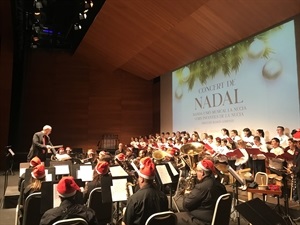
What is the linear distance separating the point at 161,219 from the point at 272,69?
7226 millimetres

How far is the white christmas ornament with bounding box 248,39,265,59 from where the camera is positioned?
8820 millimetres

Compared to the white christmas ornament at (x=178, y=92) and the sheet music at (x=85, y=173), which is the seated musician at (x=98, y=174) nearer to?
the sheet music at (x=85, y=173)

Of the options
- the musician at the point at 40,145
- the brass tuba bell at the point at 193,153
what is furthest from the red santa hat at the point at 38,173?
the musician at the point at 40,145

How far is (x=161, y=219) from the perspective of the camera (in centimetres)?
246

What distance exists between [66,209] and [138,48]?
10.8 metres

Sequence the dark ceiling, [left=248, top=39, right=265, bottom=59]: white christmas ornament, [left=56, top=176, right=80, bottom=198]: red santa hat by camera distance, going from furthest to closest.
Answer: [left=248, top=39, right=265, bottom=59]: white christmas ornament → the dark ceiling → [left=56, top=176, right=80, bottom=198]: red santa hat

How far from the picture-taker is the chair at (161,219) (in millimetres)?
2438

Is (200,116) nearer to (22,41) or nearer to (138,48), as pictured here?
(138,48)

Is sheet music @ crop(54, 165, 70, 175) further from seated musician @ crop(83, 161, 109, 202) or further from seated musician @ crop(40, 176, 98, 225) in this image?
seated musician @ crop(40, 176, 98, 225)

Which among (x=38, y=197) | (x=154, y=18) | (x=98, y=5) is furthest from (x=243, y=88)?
(x=38, y=197)

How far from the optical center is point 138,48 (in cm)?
1266

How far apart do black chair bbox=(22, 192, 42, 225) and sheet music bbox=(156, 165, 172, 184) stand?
1.70 m

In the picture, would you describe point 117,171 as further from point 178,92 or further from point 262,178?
point 178,92

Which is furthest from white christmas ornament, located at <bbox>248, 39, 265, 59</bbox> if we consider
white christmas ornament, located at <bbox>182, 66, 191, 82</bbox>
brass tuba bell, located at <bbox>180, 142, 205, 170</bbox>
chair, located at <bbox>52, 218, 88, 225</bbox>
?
chair, located at <bbox>52, 218, 88, 225</bbox>
